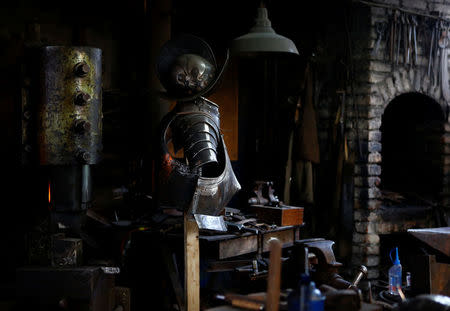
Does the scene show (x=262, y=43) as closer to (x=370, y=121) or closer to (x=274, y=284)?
(x=370, y=121)

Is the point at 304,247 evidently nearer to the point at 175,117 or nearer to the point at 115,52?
the point at 175,117

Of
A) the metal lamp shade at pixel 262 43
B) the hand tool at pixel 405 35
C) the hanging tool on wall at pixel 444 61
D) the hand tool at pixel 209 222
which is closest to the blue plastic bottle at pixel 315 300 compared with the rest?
the hand tool at pixel 209 222

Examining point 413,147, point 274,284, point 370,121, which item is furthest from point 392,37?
point 274,284

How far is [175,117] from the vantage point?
4.81m

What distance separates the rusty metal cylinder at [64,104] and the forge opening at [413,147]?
4.06 meters

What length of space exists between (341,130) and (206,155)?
86.6 inches

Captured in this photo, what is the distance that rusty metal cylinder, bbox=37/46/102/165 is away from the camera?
432 centimetres

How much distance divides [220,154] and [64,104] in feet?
4.62

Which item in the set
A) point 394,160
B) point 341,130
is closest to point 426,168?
point 394,160

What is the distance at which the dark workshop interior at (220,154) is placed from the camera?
4.07 m

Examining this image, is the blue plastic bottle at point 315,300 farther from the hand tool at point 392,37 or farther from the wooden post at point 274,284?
the hand tool at point 392,37

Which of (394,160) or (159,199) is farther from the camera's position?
(394,160)

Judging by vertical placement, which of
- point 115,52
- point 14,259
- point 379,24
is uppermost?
point 379,24

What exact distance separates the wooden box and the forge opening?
2019 millimetres
